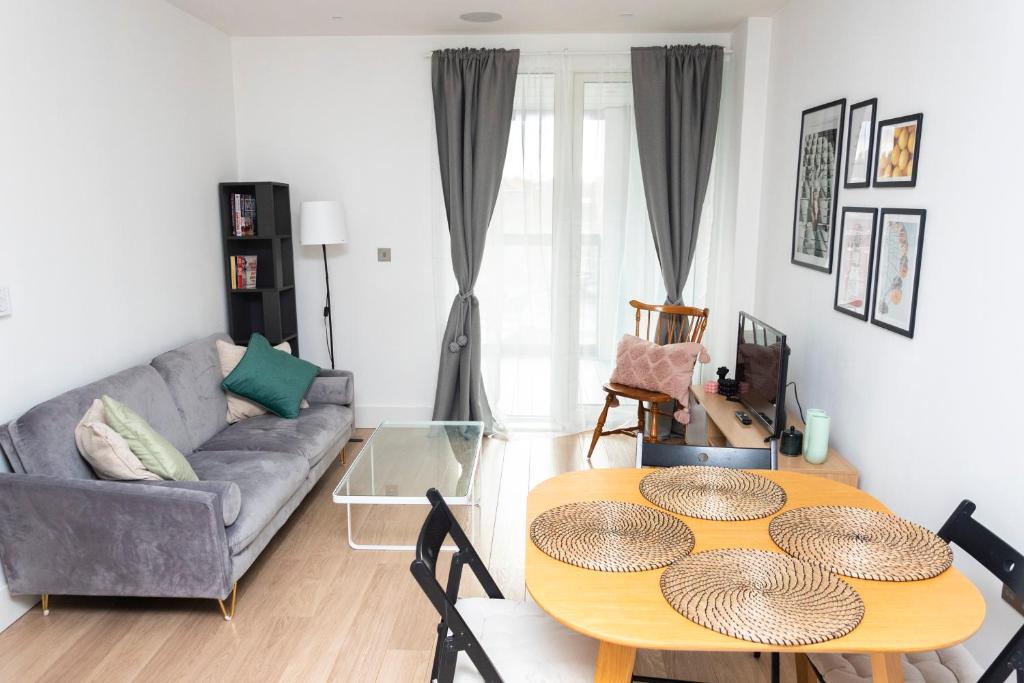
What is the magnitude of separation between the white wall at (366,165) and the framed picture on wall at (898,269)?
2.40 m

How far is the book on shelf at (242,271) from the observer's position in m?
4.80

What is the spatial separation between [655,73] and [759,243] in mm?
1270

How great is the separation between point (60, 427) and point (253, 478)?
77 centimetres

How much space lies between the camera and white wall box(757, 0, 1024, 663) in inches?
87.8

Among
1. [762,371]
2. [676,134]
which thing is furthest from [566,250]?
[762,371]

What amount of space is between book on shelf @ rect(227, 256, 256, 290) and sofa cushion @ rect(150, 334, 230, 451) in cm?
70

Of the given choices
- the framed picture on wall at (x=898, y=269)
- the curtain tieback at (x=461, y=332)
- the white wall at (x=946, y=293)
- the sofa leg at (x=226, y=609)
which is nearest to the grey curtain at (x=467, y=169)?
the curtain tieback at (x=461, y=332)

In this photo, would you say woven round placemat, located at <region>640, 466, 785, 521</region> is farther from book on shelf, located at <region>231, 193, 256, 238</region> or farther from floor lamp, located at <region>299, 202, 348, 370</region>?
book on shelf, located at <region>231, 193, 256, 238</region>

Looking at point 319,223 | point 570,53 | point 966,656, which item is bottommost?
point 966,656

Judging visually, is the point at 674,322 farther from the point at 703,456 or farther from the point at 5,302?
the point at 5,302

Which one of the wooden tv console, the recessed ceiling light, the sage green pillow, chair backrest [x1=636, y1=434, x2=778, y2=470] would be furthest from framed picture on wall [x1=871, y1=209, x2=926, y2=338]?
the sage green pillow

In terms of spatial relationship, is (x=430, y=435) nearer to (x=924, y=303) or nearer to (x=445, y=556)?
(x=445, y=556)

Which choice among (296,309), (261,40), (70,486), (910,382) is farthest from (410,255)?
(910,382)

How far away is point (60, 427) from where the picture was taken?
9.46 ft
